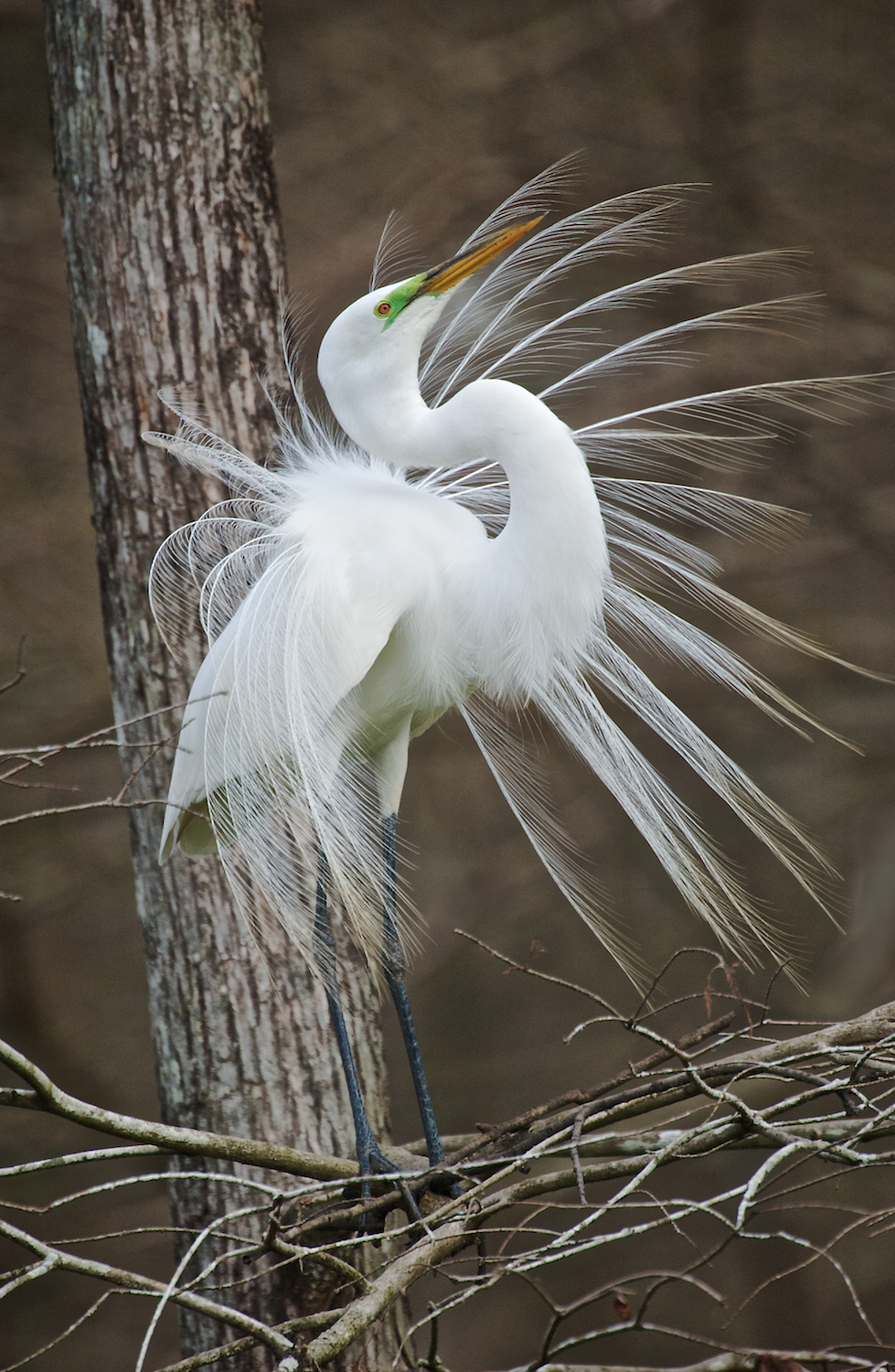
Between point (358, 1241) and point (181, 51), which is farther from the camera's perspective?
point (181, 51)

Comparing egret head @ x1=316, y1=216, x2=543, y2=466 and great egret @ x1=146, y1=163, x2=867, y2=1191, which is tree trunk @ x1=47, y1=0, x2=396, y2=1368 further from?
egret head @ x1=316, y1=216, x2=543, y2=466

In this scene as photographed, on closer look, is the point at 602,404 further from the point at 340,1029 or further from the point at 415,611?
the point at 340,1029

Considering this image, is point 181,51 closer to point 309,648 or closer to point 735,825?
point 309,648

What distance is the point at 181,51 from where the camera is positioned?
156cm

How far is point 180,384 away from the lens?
61.1 inches

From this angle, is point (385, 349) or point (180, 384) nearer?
point (385, 349)

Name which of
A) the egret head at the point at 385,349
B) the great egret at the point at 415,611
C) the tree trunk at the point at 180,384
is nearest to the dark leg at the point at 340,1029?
the great egret at the point at 415,611

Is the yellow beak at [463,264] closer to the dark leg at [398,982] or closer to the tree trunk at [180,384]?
the tree trunk at [180,384]

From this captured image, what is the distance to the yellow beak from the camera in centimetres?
121

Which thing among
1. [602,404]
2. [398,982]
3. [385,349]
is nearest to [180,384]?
[385,349]

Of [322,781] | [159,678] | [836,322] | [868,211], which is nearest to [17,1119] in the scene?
[159,678]

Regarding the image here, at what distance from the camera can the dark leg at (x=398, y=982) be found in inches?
52.9

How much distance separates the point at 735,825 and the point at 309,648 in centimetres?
189

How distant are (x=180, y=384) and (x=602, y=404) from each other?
140 centimetres
